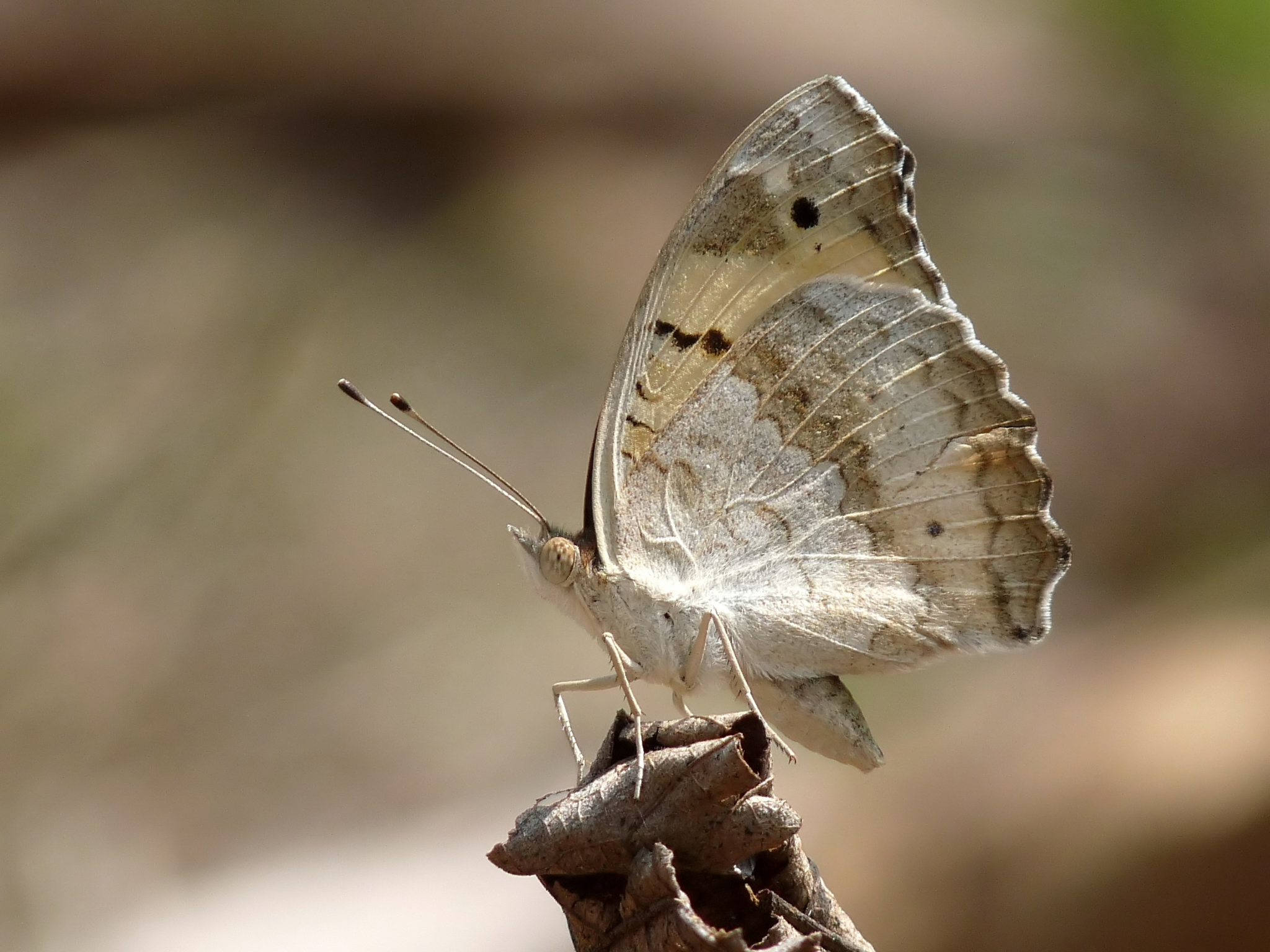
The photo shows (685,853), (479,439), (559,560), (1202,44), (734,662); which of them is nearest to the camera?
(685,853)

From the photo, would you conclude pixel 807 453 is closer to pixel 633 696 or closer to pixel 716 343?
pixel 716 343

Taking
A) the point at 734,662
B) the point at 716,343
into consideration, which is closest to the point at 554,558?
the point at 734,662

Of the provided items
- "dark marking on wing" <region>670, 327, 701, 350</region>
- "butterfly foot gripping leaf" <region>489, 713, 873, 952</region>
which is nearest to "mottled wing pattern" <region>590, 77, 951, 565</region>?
"dark marking on wing" <region>670, 327, 701, 350</region>

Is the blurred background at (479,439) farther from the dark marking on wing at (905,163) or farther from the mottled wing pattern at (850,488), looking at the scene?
the dark marking on wing at (905,163)

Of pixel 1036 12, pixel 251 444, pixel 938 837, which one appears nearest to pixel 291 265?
pixel 251 444

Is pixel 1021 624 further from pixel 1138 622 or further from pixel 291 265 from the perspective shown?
pixel 291 265

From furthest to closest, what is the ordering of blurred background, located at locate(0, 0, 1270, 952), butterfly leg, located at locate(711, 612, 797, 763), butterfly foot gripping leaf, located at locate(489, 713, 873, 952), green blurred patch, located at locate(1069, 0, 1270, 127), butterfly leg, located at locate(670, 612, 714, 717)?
green blurred patch, located at locate(1069, 0, 1270, 127) → blurred background, located at locate(0, 0, 1270, 952) → butterfly leg, located at locate(670, 612, 714, 717) → butterfly leg, located at locate(711, 612, 797, 763) → butterfly foot gripping leaf, located at locate(489, 713, 873, 952)

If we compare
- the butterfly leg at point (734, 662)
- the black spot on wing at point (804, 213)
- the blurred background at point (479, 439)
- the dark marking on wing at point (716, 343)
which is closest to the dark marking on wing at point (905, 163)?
the black spot on wing at point (804, 213)

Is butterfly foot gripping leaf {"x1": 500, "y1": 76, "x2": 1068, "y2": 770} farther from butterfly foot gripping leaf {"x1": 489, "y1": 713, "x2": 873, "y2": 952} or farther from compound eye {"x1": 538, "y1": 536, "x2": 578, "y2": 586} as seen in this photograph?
butterfly foot gripping leaf {"x1": 489, "y1": 713, "x2": 873, "y2": 952}
